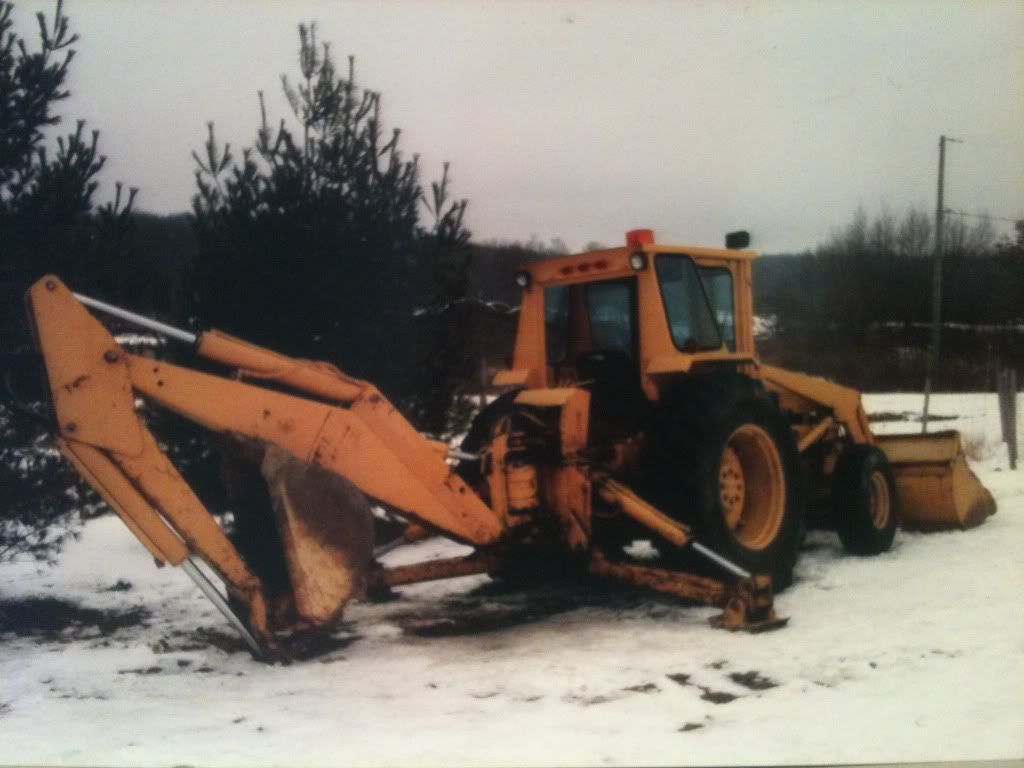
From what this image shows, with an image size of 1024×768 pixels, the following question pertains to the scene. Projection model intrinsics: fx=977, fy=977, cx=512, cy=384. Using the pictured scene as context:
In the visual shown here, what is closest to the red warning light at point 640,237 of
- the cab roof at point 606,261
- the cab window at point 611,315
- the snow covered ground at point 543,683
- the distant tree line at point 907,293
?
the cab roof at point 606,261

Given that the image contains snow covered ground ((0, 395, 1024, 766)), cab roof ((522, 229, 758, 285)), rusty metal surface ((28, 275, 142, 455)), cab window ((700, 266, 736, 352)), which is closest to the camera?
snow covered ground ((0, 395, 1024, 766))

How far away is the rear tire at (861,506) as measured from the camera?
20.6ft

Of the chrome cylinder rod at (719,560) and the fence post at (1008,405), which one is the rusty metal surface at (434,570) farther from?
the fence post at (1008,405)

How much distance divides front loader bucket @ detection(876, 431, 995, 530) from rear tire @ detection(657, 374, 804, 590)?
1533 millimetres

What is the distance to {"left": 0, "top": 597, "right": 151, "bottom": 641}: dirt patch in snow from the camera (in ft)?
16.3

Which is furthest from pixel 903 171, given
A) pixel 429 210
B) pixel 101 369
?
pixel 101 369

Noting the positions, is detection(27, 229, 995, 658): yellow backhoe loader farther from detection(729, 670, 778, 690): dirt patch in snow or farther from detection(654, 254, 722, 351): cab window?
detection(729, 670, 778, 690): dirt patch in snow

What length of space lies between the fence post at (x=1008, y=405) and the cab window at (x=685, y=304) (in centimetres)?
163

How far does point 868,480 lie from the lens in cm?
634

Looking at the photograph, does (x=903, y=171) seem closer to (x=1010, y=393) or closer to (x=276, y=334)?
(x=1010, y=393)

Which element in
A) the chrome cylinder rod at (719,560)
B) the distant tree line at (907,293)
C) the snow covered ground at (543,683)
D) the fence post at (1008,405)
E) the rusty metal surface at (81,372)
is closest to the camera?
the snow covered ground at (543,683)

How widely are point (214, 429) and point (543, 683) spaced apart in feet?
6.01

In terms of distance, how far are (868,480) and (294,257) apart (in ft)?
12.7

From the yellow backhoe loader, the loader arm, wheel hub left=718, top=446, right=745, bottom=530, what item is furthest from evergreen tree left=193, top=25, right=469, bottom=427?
wheel hub left=718, top=446, right=745, bottom=530
